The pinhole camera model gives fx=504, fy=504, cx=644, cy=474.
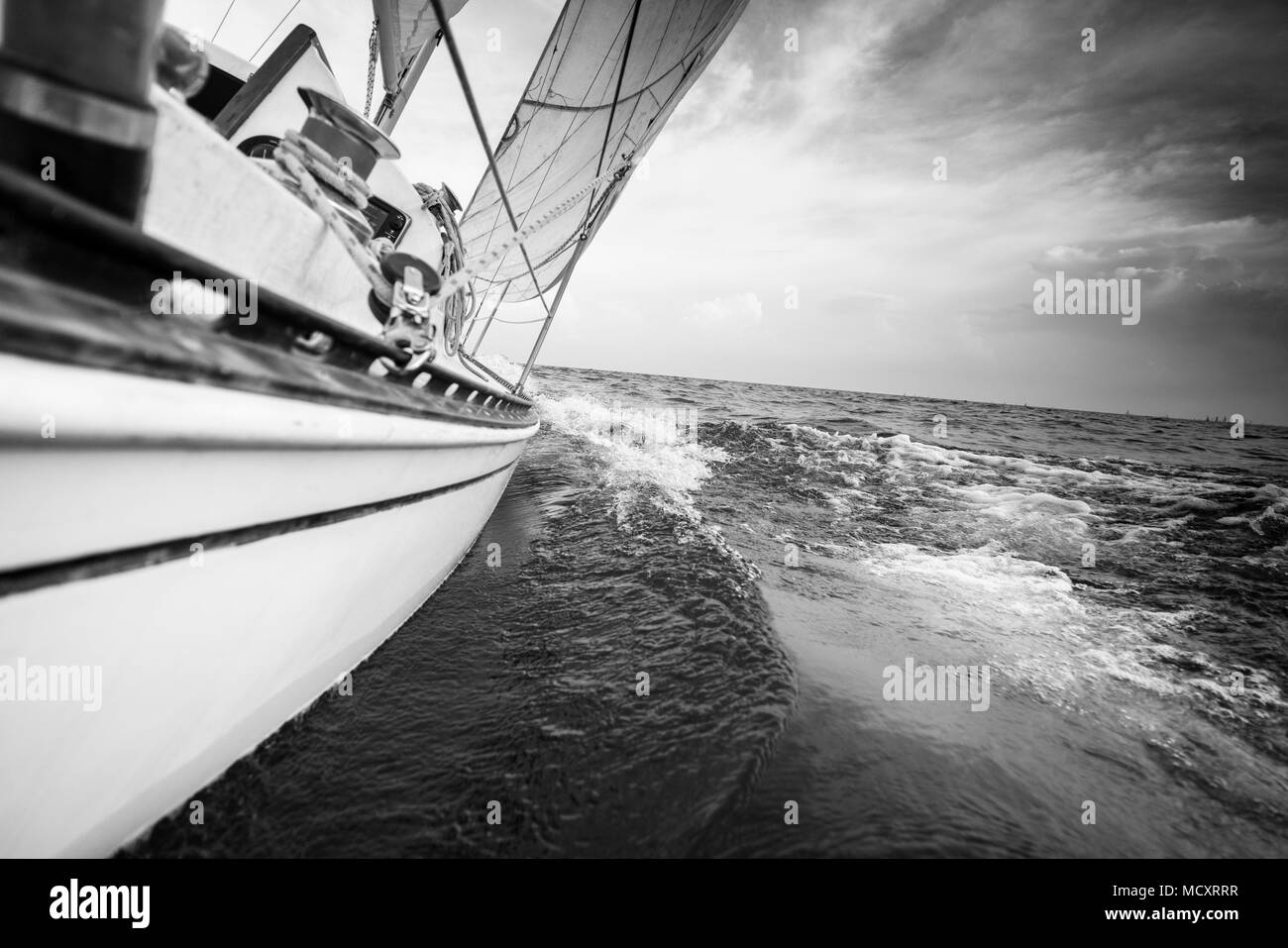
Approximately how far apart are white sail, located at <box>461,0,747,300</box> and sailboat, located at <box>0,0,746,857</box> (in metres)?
3.48

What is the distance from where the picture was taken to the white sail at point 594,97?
233 inches

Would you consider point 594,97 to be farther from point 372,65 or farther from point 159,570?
point 159,570

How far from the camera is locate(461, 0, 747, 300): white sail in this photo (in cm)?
593

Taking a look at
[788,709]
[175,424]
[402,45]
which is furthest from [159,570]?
[402,45]

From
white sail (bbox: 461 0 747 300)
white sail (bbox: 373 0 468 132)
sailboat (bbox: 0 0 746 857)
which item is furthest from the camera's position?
white sail (bbox: 373 0 468 132)

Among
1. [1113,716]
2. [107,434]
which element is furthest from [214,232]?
[1113,716]

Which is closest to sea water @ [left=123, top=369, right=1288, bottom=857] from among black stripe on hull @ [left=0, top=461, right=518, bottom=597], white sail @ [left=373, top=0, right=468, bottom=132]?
black stripe on hull @ [left=0, top=461, right=518, bottom=597]

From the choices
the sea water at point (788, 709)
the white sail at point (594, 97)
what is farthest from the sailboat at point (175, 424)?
the white sail at point (594, 97)

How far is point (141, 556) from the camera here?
3.69ft

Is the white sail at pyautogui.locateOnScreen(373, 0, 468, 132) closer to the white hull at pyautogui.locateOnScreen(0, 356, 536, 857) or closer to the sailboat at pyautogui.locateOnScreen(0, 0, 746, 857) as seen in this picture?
the sailboat at pyautogui.locateOnScreen(0, 0, 746, 857)

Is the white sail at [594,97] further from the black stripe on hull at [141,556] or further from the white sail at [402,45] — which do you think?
the black stripe on hull at [141,556]

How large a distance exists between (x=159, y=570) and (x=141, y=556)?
59 mm

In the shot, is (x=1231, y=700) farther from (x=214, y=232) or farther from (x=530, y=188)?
(x=530, y=188)

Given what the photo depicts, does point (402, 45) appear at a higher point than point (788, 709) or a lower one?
higher
